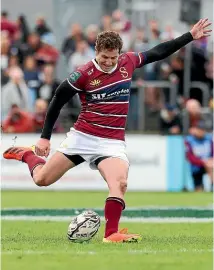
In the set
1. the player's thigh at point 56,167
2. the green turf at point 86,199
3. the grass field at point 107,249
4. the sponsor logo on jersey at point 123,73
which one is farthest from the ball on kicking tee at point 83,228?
the green turf at point 86,199

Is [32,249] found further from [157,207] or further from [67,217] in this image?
[157,207]

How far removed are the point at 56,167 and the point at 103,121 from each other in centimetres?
74

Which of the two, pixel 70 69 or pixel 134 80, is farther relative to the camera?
pixel 70 69

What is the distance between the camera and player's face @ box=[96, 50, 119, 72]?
9579mm

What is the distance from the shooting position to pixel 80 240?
9602 mm

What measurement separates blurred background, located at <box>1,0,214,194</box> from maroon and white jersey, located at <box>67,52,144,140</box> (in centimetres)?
930

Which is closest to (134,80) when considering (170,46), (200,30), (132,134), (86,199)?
(132,134)

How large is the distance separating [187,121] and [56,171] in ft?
36.0

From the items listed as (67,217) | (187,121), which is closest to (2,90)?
(187,121)

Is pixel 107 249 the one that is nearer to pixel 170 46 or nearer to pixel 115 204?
pixel 115 204

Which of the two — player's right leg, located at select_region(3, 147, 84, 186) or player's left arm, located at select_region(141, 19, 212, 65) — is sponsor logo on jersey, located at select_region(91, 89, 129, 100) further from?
player's right leg, located at select_region(3, 147, 84, 186)

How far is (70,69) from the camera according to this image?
75.6 ft

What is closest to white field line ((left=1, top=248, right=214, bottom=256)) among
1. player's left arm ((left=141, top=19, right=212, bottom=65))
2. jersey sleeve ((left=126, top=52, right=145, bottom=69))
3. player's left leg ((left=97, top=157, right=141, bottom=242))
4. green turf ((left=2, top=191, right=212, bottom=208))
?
player's left leg ((left=97, top=157, right=141, bottom=242))

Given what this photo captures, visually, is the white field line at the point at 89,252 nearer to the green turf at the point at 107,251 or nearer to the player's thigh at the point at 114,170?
the green turf at the point at 107,251
